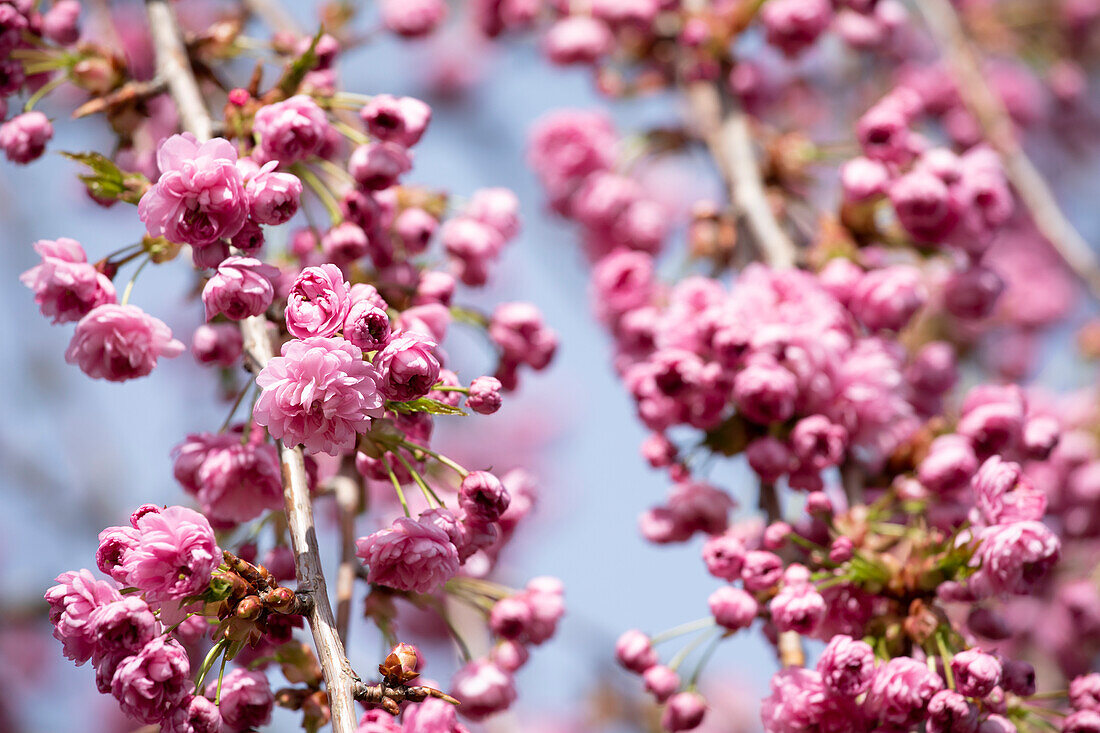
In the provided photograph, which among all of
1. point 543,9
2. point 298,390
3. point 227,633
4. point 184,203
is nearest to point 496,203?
point 184,203

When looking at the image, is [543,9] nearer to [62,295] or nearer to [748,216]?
[748,216]

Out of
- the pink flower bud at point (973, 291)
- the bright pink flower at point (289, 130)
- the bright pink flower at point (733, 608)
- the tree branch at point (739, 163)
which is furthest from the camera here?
the tree branch at point (739, 163)

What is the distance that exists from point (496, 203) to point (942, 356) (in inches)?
44.7

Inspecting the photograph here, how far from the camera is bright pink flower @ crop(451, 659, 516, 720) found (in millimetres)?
1892

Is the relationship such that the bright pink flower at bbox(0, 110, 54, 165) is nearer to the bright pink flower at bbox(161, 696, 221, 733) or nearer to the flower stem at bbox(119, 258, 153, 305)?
Result: the flower stem at bbox(119, 258, 153, 305)

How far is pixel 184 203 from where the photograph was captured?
1479 millimetres

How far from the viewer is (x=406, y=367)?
4.35ft

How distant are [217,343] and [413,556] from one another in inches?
23.1

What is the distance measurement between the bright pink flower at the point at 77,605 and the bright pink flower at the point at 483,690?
0.75m

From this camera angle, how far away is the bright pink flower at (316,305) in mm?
1332

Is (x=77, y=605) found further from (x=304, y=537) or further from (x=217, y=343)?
(x=217, y=343)

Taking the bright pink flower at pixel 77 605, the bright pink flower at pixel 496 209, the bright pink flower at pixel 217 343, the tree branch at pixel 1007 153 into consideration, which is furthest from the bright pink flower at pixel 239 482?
the tree branch at pixel 1007 153

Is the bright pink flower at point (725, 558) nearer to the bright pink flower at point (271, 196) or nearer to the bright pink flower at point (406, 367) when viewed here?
the bright pink flower at point (406, 367)

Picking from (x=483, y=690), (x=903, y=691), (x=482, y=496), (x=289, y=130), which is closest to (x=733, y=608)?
(x=903, y=691)
